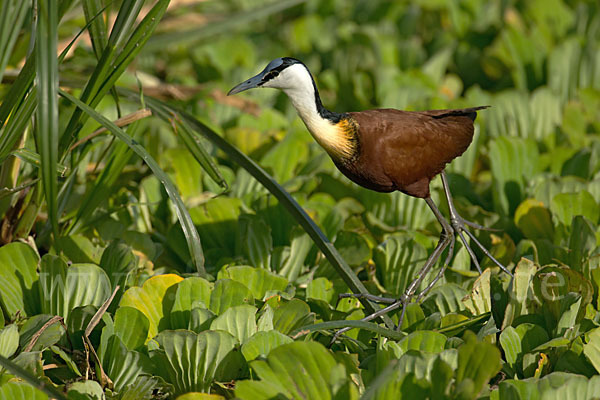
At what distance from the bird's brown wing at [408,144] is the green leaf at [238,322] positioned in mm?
554

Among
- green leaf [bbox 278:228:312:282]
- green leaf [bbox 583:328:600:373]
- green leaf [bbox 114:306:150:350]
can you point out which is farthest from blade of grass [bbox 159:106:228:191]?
green leaf [bbox 583:328:600:373]

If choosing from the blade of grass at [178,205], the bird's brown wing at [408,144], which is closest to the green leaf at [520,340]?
the bird's brown wing at [408,144]

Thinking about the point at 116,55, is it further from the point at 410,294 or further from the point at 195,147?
the point at 410,294

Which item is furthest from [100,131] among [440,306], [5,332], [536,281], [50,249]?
[536,281]

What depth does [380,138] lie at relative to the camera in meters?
2.26

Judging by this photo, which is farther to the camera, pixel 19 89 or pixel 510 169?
pixel 510 169

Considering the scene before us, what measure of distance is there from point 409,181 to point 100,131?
1.02m

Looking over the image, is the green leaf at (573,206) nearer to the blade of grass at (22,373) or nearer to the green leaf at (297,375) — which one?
the green leaf at (297,375)

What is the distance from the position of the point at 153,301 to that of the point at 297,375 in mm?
617

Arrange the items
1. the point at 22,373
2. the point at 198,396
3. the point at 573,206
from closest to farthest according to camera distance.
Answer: the point at 22,373
the point at 198,396
the point at 573,206

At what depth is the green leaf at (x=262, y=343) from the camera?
1935mm

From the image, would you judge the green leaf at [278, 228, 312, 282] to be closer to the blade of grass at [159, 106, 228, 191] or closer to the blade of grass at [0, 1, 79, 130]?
the blade of grass at [159, 106, 228, 191]

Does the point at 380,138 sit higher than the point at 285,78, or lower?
lower

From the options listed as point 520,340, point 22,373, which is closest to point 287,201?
point 520,340
